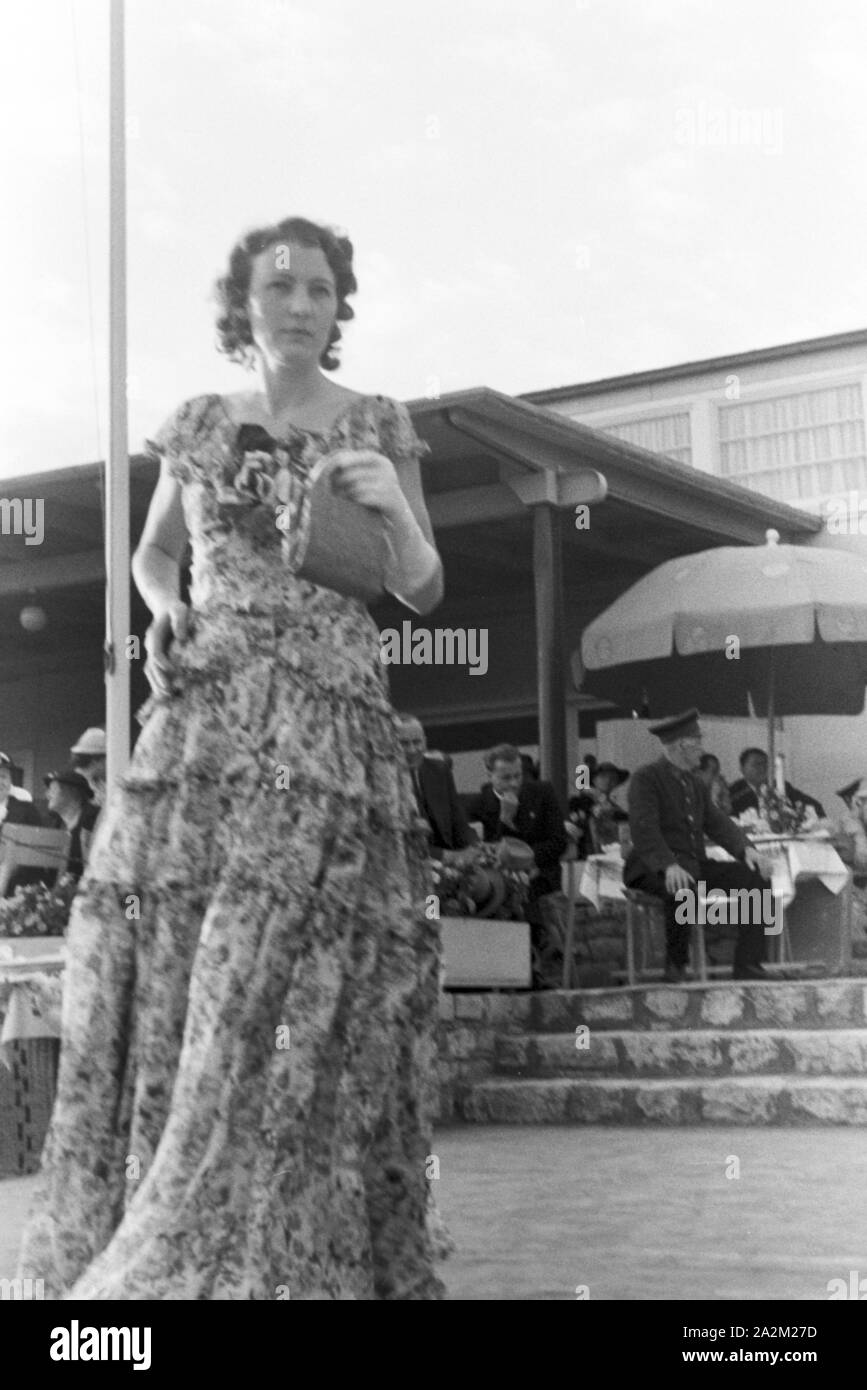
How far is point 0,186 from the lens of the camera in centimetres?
370

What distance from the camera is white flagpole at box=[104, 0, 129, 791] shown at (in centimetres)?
419

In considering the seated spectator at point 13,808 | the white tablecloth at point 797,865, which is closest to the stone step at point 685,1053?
the white tablecloth at point 797,865

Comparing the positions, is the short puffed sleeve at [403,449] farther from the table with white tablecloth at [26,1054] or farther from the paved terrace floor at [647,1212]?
the table with white tablecloth at [26,1054]

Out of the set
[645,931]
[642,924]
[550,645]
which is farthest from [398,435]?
[550,645]

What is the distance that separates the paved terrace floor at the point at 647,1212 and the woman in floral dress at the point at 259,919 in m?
0.45

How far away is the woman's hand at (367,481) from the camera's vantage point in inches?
95.4

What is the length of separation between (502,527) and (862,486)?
6.04ft

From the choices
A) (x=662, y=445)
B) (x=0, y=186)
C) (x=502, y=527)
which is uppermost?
(x=662, y=445)

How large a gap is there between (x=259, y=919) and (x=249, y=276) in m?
0.93

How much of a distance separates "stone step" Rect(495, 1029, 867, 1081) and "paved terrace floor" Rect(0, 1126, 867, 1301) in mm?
404

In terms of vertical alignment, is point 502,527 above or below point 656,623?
above

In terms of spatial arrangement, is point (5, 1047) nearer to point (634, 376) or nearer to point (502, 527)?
point (502, 527)

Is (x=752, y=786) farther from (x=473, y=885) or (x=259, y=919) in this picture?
(x=259, y=919)
